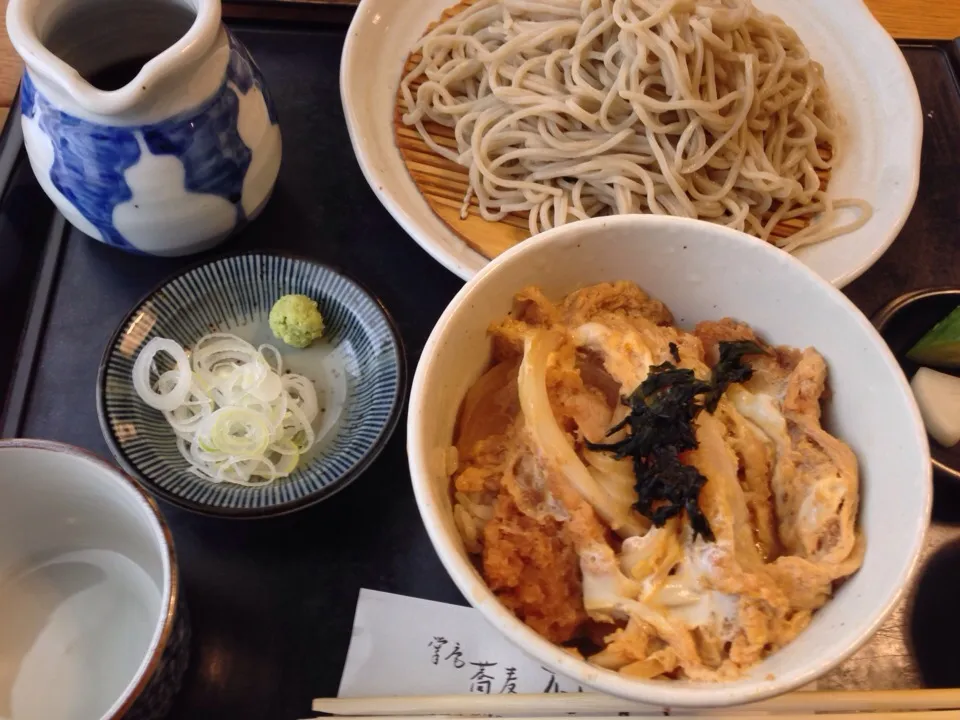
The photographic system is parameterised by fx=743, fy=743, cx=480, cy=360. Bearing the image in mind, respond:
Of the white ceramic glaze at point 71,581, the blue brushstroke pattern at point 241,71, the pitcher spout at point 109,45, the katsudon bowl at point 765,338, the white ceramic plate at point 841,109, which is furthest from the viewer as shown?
the white ceramic plate at point 841,109

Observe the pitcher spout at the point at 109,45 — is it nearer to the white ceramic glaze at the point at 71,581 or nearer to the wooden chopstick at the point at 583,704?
the white ceramic glaze at the point at 71,581

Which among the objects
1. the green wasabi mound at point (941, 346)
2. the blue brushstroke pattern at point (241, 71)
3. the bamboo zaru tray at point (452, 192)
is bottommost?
the bamboo zaru tray at point (452, 192)

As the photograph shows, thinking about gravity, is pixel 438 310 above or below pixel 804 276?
below

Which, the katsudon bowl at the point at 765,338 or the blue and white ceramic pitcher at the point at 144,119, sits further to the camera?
the blue and white ceramic pitcher at the point at 144,119

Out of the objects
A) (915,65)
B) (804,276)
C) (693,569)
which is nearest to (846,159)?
(915,65)

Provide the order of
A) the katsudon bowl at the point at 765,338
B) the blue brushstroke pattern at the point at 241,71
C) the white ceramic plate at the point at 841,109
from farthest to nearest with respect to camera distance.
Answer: the white ceramic plate at the point at 841,109 < the blue brushstroke pattern at the point at 241,71 < the katsudon bowl at the point at 765,338

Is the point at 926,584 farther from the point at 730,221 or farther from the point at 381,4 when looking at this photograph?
the point at 381,4

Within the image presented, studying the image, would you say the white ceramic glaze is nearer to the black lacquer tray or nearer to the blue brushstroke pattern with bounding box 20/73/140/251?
the black lacquer tray

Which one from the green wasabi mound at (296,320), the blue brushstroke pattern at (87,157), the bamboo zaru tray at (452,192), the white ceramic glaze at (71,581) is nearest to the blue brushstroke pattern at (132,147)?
the blue brushstroke pattern at (87,157)

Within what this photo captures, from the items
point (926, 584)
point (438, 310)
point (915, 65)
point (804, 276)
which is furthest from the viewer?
point (915, 65)
